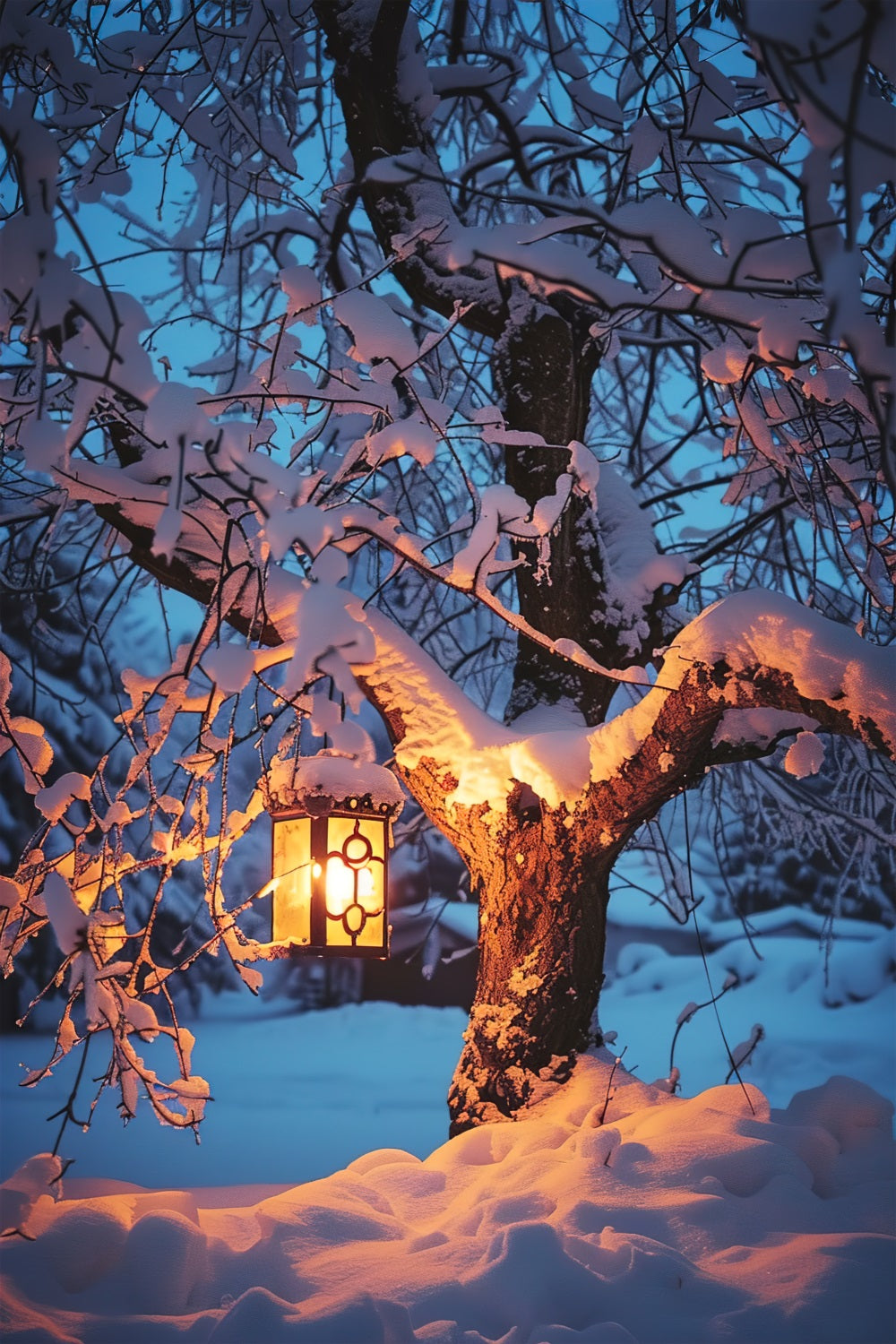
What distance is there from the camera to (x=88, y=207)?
471 centimetres

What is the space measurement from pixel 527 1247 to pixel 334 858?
996 millimetres

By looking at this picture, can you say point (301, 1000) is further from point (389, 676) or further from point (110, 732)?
point (389, 676)

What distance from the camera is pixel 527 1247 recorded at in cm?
207

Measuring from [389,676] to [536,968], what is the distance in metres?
0.93

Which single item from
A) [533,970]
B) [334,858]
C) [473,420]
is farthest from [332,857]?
[473,420]

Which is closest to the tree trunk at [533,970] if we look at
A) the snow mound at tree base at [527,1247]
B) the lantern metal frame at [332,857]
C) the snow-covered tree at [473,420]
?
the snow-covered tree at [473,420]

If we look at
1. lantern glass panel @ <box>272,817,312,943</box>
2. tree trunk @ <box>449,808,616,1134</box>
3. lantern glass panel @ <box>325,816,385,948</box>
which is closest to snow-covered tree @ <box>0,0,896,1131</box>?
tree trunk @ <box>449,808,616,1134</box>

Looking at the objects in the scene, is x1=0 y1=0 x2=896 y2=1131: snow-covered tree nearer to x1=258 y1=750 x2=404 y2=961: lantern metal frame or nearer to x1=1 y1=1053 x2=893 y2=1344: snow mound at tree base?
Result: x1=258 y1=750 x2=404 y2=961: lantern metal frame

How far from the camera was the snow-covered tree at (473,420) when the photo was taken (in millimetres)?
1438

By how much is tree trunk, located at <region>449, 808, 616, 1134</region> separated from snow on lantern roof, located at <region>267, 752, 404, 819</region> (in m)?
0.50

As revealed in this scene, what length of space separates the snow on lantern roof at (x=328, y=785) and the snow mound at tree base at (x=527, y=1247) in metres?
0.91

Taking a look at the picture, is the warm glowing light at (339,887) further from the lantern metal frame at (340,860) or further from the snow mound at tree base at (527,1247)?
the snow mound at tree base at (527,1247)

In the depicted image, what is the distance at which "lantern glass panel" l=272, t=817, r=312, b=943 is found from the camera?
266cm

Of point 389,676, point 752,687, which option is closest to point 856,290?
point 752,687
